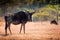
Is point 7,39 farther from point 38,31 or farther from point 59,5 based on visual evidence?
point 59,5

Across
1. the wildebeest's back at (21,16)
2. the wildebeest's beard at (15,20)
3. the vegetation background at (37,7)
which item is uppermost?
the vegetation background at (37,7)

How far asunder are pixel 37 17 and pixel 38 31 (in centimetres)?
18

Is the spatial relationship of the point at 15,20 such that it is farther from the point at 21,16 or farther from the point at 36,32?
the point at 36,32

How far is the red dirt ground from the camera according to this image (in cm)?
200

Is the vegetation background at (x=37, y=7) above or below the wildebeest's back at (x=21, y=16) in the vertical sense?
above

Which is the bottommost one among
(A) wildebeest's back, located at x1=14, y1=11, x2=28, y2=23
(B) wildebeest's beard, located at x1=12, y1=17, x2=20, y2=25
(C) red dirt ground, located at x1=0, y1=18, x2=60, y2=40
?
(C) red dirt ground, located at x1=0, y1=18, x2=60, y2=40

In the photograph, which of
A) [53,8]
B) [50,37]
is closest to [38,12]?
[53,8]

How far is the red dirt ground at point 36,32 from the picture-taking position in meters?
2.00

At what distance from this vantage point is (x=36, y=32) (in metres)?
2.02

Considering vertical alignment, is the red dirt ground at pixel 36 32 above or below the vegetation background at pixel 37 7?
below

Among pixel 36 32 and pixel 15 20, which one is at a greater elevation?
pixel 15 20

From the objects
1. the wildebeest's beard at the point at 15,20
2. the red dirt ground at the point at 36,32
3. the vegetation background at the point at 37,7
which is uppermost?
the vegetation background at the point at 37,7

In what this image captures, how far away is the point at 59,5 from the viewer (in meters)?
2.01

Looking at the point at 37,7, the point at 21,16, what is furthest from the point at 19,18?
the point at 37,7
